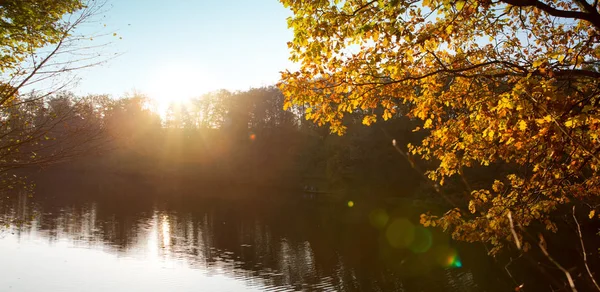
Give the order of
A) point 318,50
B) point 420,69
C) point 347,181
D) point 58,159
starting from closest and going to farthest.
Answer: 1. point 318,50
2. point 420,69
3. point 58,159
4. point 347,181

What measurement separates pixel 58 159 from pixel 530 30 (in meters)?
9.04

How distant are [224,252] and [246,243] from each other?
2.41 m

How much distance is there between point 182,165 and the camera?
63719 millimetres

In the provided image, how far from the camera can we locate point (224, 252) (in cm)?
2342

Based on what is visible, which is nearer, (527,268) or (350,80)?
(350,80)

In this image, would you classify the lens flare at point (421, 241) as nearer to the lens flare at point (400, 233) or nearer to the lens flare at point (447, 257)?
the lens flare at point (400, 233)

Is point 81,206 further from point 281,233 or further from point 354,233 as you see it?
point 354,233

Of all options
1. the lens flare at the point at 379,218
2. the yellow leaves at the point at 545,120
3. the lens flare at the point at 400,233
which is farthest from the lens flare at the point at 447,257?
the yellow leaves at the point at 545,120

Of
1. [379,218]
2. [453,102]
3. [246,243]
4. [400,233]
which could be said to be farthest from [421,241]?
[453,102]

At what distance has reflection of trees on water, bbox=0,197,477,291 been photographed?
18750 millimetres

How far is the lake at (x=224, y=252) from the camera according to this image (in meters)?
17.9

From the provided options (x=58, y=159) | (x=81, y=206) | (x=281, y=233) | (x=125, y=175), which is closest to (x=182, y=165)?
(x=125, y=175)

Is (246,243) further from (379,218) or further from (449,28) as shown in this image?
(449,28)

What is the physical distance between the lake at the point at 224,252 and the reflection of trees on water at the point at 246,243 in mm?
57
